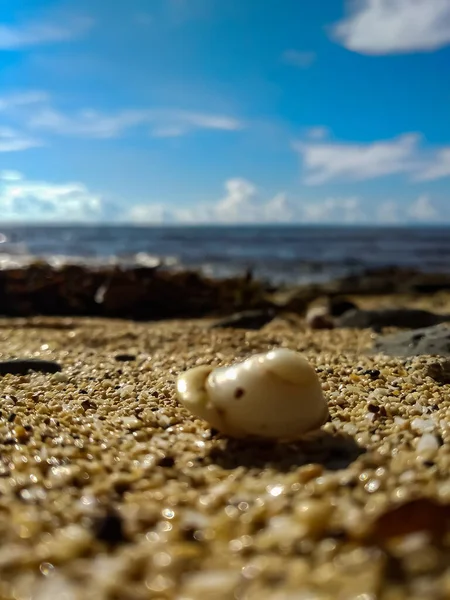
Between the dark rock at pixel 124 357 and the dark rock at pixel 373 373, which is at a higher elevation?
the dark rock at pixel 373 373

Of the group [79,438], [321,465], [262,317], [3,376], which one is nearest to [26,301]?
[262,317]

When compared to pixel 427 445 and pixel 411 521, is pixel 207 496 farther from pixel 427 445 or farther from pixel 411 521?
pixel 427 445

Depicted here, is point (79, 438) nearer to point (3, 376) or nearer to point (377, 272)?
point (3, 376)

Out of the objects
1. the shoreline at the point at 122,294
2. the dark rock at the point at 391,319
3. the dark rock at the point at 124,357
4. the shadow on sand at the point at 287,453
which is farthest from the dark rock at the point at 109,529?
the shoreline at the point at 122,294

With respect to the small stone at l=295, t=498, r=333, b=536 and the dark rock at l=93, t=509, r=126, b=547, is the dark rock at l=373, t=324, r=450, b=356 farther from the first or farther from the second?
the dark rock at l=93, t=509, r=126, b=547

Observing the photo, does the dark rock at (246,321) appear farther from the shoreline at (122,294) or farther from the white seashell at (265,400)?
the white seashell at (265,400)

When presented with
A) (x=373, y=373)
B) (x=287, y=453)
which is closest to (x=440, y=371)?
(x=373, y=373)

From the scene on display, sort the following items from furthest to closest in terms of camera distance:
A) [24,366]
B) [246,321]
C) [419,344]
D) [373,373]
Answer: [246,321] → [419,344] → [24,366] → [373,373]

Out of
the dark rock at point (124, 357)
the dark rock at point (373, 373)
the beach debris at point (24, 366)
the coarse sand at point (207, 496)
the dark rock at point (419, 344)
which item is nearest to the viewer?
the coarse sand at point (207, 496)
